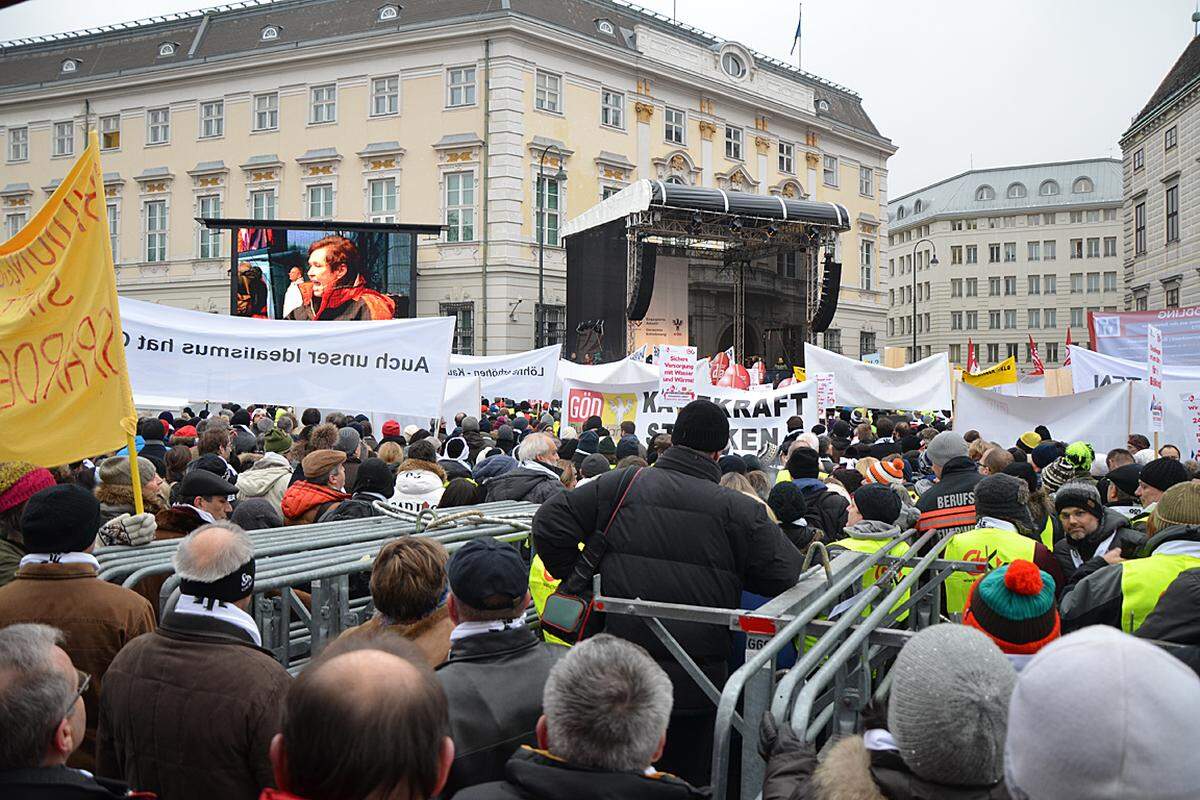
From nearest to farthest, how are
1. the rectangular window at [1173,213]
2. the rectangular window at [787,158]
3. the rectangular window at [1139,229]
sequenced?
the rectangular window at [1173,213]
the rectangular window at [1139,229]
the rectangular window at [787,158]

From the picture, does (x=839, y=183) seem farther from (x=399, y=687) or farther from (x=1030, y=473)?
(x=399, y=687)

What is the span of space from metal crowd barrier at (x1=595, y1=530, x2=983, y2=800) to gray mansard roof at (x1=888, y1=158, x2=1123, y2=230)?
92557 mm

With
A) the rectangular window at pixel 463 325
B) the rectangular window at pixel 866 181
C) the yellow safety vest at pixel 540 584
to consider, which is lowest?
the yellow safety vest at pixel 540 584

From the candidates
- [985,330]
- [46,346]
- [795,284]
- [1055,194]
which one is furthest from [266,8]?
[1055,194]

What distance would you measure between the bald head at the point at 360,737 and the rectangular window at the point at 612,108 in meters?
35.0

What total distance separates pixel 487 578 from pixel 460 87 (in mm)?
32804

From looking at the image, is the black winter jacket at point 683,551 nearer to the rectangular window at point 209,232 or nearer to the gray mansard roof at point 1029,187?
the rectangular window at point 209,232

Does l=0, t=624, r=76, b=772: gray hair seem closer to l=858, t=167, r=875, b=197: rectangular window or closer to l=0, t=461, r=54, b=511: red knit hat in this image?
l=0, t=461, r=54, b=511: red knit hat

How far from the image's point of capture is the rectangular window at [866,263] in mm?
45406

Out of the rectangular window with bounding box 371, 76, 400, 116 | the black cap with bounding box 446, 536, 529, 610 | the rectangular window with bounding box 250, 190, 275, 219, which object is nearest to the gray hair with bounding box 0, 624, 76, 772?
the black cap with bounding box 446, 536, 529, 610

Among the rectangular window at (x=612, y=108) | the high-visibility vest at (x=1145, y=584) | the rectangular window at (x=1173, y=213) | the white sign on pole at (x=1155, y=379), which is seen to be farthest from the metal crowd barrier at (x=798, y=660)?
the rectangular window at (x=1173, y=213)

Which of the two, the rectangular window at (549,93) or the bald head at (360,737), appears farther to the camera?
the rectangular window at (549,93)

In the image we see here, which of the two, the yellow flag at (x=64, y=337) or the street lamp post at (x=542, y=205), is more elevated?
the street lamp post at (x=542, y=205)

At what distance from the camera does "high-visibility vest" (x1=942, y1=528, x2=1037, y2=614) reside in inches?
176
